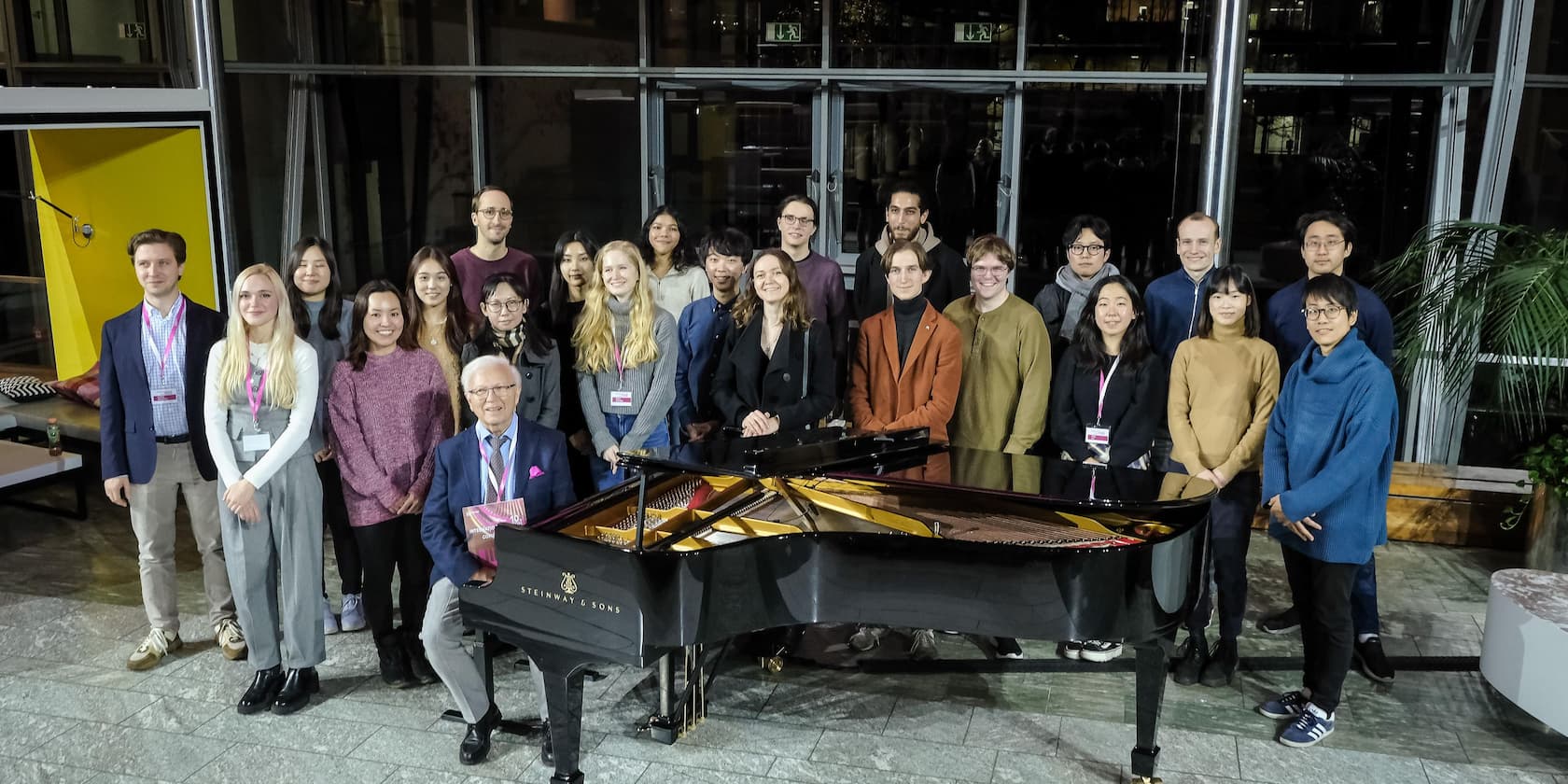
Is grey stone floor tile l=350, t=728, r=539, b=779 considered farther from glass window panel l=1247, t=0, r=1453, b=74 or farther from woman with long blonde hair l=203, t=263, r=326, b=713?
glass window panel l=1247, t=0, r=1453, b=74

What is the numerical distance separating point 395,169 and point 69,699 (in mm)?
5056

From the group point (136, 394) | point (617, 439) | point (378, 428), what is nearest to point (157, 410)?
point (136, 394)

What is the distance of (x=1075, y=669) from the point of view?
4320mm

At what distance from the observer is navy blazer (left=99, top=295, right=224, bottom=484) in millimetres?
4121

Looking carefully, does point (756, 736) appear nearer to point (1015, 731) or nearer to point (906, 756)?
point (906, 756)

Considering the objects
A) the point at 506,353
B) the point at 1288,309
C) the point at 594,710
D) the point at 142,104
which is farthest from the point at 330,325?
the point at 1288,309

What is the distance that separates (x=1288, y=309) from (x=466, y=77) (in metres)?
5.37

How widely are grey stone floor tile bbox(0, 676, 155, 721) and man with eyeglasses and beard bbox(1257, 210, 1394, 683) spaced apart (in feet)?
13.1

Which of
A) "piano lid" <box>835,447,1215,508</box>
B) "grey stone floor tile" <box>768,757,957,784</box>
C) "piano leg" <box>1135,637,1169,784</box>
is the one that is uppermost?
"piano lid" <box>835,447,1215,508</box>

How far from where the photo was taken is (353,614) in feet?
15.4

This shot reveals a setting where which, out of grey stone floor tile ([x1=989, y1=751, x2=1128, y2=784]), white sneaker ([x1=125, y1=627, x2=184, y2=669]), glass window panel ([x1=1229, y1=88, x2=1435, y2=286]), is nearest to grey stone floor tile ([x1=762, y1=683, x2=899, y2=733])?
grey stone floor tile ([x1=989, y1=751, x2=1128, y2=784])

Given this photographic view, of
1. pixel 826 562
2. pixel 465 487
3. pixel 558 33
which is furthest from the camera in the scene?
pixel 558 33

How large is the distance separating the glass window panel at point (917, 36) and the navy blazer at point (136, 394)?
14.2 ft

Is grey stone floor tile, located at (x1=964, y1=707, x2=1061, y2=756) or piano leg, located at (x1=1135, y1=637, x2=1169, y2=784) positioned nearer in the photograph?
piano leg, located at (x1=1135, y1=637, x2=1169, y2=784)
